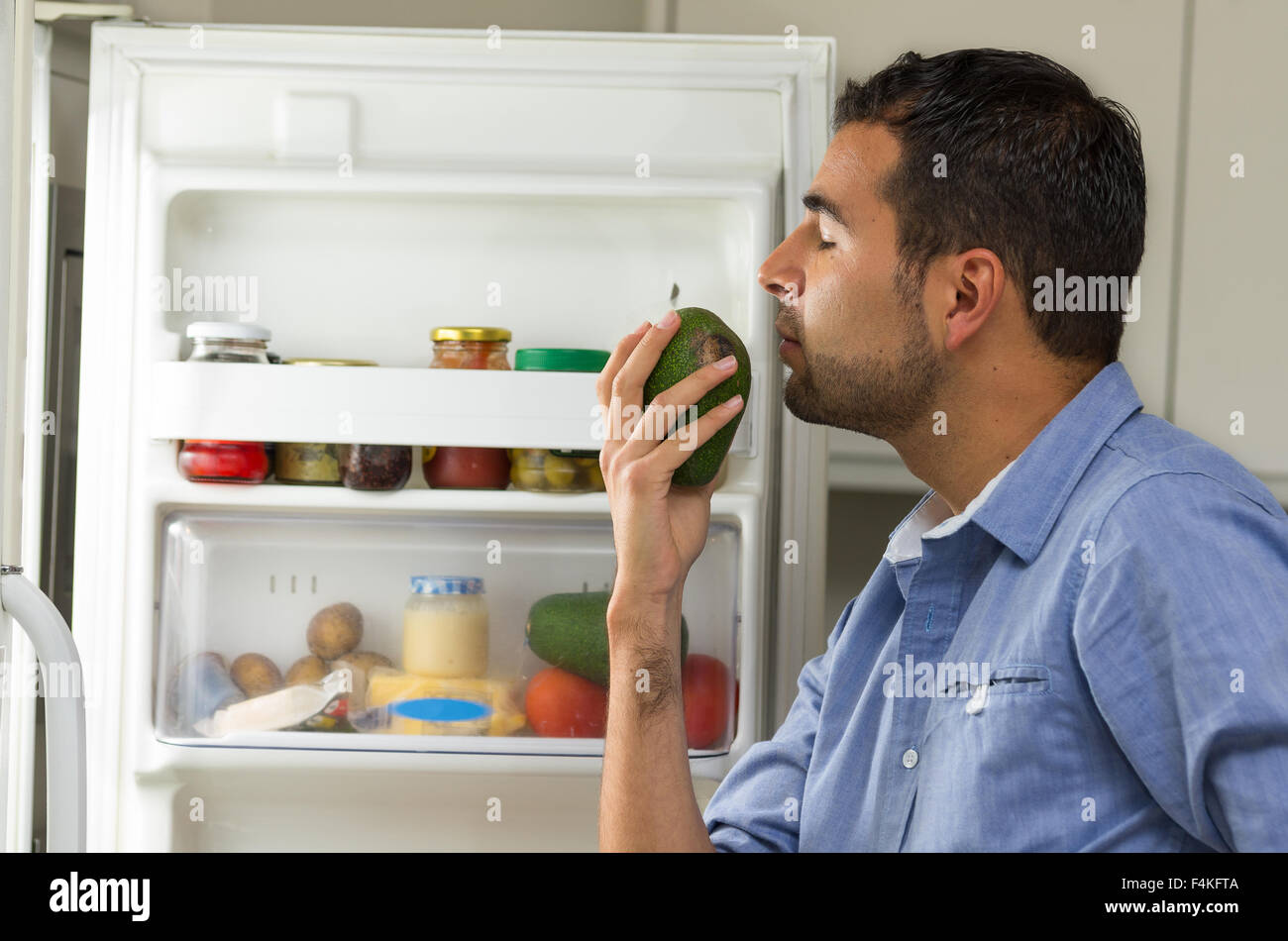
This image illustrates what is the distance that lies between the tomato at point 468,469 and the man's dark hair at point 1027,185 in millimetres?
488

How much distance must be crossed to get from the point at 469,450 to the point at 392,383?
0.11 metres

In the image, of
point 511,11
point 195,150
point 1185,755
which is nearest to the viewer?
point 1185,755

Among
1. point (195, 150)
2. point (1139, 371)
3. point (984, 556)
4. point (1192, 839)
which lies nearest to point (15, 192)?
point (195, 150)

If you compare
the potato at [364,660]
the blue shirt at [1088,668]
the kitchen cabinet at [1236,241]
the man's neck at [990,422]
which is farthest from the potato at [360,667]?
the kitchen cabinet at [1236,241]

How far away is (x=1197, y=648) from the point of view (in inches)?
25.0

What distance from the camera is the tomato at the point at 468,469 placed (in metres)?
1.16

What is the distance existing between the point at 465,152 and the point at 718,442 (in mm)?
427

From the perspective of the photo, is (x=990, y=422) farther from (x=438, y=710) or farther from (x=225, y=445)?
(x=225, y=445)

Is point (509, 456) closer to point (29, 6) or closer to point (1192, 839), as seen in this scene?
point (29, 6)

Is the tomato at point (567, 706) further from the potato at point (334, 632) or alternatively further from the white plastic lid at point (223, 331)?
the white plastic lid at point (223, 331)

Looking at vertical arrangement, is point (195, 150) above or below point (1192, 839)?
above

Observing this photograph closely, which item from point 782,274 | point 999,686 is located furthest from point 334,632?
point 999,686

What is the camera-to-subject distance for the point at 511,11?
1448 millimetres

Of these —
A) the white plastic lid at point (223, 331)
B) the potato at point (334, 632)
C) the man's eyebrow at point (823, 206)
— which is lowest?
the potato at point (334, 632)
